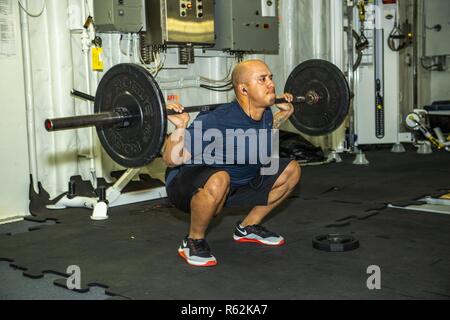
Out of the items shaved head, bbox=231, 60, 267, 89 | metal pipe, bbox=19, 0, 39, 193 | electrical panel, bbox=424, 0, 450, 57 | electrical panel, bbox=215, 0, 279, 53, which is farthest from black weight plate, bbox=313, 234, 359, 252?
electrical panel, bbox=424, 0, 450, 57

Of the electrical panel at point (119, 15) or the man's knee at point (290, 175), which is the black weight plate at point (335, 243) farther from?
the electrical panel at point (119, 15)

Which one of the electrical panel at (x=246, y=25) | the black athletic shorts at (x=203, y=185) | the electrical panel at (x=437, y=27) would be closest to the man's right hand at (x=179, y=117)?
the black athletic shorts at (x=203, y=185)

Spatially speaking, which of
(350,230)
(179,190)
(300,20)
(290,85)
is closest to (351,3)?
(300,20)

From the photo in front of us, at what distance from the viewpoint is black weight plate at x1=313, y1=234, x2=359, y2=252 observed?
2.78 meters

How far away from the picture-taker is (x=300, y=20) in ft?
20.7

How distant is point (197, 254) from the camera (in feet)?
8.61

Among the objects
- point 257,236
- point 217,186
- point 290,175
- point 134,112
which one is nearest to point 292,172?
point 290,175

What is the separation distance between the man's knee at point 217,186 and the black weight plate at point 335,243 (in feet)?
1.97

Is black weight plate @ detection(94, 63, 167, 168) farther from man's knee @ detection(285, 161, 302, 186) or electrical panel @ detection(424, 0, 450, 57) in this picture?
electrical panel @ detection(424, 0, 450, 57)

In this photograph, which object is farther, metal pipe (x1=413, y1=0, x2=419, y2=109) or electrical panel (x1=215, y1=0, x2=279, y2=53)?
metal pipe (x1=413, y1=0, x2=419, y2=109)

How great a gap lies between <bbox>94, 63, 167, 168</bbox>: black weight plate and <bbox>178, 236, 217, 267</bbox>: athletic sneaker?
46cm

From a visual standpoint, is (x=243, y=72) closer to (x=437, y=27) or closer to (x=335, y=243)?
(x=335, y=243)

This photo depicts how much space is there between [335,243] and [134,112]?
1165mm
